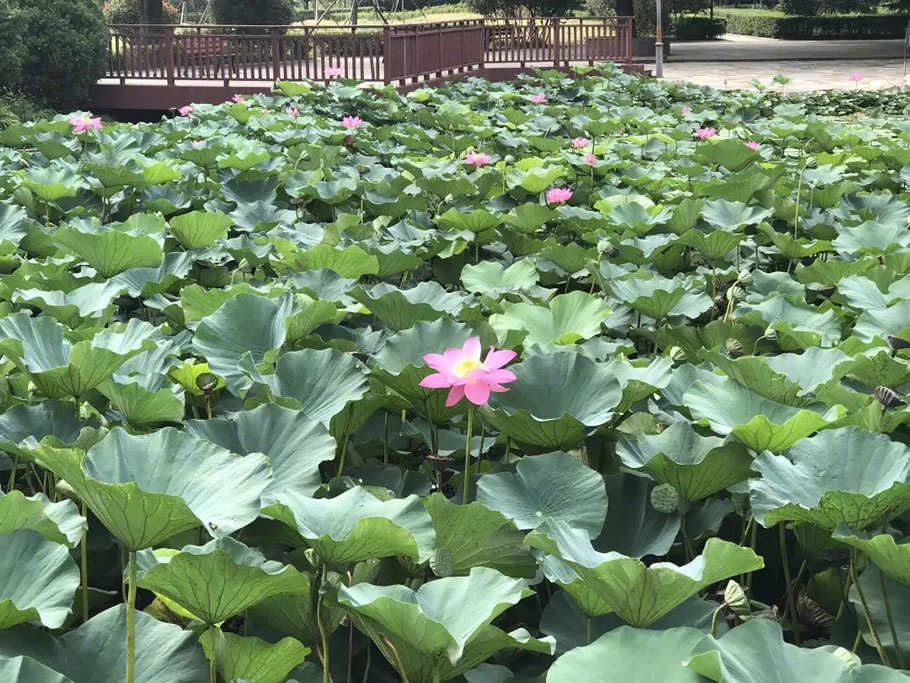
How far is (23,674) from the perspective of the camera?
33.2 inches

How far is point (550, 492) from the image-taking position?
122 centimetres

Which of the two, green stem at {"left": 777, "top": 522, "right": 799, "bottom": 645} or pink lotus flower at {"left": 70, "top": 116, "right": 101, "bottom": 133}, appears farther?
pink lotus flower at {"left": 70, "top": 116, "right": 101, "bottom": 133}

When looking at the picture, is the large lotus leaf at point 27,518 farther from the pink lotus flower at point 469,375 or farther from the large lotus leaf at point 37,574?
the pink lotus flower at point 469,375

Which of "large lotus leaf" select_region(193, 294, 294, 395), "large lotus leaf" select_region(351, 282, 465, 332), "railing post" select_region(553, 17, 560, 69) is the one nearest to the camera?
"large lotus leaf" select_region(193, 294, 294, 395)

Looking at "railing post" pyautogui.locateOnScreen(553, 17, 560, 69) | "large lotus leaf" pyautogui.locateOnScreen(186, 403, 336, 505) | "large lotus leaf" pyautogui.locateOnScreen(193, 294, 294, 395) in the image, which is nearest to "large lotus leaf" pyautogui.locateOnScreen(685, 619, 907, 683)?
"large lotus leaf" pyautogui.locateOnScreen(186, 403, 336, 505)

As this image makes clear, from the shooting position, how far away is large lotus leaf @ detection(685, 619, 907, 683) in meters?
0.81

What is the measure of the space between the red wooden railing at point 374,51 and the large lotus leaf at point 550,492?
33.4 feet

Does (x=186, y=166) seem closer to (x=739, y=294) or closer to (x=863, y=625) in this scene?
(x=739, y=294)

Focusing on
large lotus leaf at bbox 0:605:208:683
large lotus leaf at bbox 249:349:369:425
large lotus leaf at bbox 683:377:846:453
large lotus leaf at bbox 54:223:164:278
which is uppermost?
large lotus leaf at bbox 54:223:164:278

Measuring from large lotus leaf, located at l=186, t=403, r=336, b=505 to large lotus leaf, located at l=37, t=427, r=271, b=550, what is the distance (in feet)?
0.45

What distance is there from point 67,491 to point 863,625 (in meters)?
0.88

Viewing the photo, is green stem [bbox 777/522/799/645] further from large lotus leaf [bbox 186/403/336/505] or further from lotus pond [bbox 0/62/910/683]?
large lotus leaf [bbox 186/403/336/505]

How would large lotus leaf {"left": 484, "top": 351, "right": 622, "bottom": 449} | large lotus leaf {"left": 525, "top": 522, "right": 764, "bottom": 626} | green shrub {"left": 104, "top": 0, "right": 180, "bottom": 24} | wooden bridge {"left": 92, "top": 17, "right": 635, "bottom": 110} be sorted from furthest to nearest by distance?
green shrub {"left": 104, "top": 0, "right": 180, "bottom": 24}, wooden bridge {"left": 92, "top": 17, "right": 635, "bottom": 110}, large lotus leaf {"left": 484, "top": 351, "right": 622, "bottom": 449}, large lotus leaf {"left": 525, "top": 522, "right": 764, "bottom": 626}

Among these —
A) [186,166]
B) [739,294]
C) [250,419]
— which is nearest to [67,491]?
[250,419]
